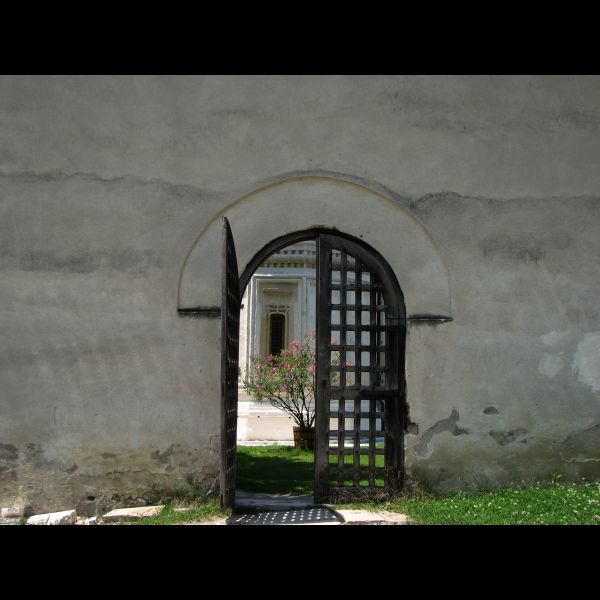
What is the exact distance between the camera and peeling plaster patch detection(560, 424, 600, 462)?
6340 mm

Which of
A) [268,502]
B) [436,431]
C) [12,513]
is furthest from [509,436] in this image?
[12,513]

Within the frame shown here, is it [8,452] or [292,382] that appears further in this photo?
[292,382]

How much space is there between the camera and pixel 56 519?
571 cm

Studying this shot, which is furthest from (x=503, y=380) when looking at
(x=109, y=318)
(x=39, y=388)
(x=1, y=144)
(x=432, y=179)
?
(x=1, y=144)

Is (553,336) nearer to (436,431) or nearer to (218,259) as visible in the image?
(436,431)

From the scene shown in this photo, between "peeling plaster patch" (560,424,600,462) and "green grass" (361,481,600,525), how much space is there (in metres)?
0.25

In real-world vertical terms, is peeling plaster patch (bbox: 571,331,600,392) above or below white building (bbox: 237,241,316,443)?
below

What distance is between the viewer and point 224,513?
5.56 m

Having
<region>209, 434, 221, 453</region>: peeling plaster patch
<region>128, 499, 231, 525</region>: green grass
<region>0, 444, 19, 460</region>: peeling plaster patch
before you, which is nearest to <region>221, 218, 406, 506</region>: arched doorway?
<region>209, 434, 221, 453</region>: peeling plaster patch

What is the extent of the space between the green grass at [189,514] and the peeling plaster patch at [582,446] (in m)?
3.08

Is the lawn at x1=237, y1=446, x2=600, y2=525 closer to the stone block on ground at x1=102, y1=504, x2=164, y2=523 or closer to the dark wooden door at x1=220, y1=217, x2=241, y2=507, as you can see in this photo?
the dark wooden door at x1=220, y1=217, x2=241, y2=507

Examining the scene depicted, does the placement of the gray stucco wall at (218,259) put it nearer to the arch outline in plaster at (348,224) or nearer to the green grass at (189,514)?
the arch outline in plaster at (348,224)

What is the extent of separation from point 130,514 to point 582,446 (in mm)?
4014

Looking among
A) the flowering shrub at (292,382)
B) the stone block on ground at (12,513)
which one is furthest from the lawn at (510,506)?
A: the flowering shrub at (292,382)
